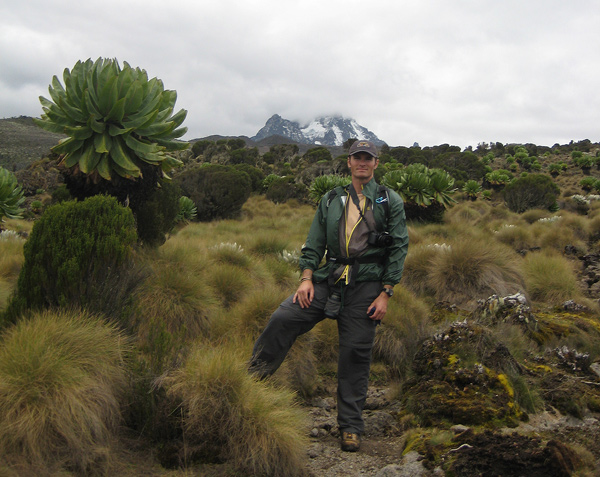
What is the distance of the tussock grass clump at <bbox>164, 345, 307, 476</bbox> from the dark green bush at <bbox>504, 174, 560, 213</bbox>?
1941 cm

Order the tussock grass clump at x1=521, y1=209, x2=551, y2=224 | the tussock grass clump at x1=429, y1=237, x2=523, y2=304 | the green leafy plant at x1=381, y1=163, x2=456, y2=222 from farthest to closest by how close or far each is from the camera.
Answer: the tussock grass clump at x1=521, y1=209, x2=551, y2=224
the green leafy plant at x1=381, y1=163, x2=456, y2=222
the tussock grass clump at x1=429, y1=237, x2=523, y2=304

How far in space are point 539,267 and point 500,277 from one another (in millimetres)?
1454

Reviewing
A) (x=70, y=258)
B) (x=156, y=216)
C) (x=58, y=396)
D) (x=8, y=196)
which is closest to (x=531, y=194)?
(x=156, y=216)

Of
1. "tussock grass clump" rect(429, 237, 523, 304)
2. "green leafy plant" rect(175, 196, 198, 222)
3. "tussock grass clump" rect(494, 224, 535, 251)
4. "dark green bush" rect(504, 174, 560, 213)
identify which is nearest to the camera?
"tussock grass clump" rect(429, 237, 523, 304)

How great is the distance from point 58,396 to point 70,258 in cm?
145

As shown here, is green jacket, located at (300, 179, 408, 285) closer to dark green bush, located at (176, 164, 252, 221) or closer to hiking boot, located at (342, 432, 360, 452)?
hiking boot, located at (342, 432, 360, 452)

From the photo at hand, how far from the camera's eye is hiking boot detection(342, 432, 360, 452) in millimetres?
3273

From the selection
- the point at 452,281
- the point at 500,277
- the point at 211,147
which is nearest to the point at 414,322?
the point at 452,281

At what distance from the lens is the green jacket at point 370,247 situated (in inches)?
137

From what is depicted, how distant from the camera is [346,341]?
350 cm

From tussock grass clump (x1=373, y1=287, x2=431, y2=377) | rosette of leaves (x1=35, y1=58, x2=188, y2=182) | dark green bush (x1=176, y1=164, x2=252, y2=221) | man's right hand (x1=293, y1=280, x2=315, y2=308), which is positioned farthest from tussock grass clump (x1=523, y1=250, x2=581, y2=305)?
dark green bush (x1=176, y1=164, x2=252, y2=221)

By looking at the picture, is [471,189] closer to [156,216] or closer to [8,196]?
[156,216]

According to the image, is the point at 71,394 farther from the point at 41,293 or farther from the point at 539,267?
the point at 539,267

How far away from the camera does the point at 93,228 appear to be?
383cm
